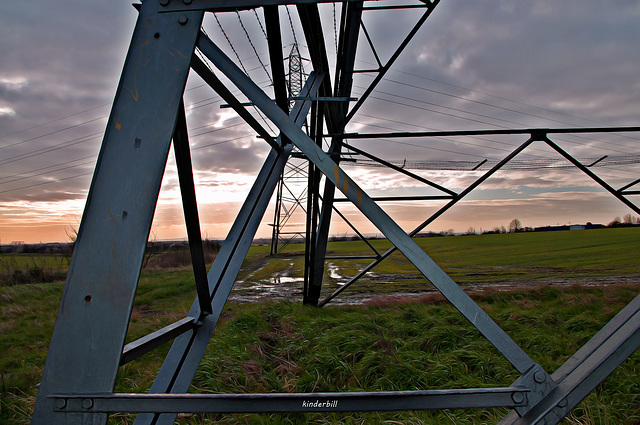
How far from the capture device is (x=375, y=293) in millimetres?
14984

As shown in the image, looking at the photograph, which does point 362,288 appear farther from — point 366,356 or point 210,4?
point 210,4

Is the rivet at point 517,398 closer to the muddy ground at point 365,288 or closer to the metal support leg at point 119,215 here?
the metal support leg at point 119,215

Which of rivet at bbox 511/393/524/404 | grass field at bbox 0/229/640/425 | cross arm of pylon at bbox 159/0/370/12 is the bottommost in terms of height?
grass field at bbox 0/229/640/425

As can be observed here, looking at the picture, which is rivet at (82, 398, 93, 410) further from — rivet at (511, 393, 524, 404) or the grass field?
the grass field

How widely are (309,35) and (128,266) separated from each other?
147 inches

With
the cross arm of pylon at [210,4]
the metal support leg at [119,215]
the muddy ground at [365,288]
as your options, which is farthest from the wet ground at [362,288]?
the cross arm of pylon at [210,4]

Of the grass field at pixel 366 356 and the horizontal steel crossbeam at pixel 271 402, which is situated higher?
the horizontal steel crossbeam at pixel 271 402

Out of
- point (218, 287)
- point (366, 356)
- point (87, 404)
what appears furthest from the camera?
point (366, 356)

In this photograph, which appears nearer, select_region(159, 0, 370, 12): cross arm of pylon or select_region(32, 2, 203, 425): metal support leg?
select_region(32, 2, 203, 425): metal support leg

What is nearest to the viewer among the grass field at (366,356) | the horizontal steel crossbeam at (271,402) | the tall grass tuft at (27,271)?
the horizontal steel crossbeam at (271,402)

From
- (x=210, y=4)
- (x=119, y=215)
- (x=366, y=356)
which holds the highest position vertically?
(x=210, y=4)

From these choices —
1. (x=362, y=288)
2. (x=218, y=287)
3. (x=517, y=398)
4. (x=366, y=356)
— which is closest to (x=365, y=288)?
(x=362, y=288)

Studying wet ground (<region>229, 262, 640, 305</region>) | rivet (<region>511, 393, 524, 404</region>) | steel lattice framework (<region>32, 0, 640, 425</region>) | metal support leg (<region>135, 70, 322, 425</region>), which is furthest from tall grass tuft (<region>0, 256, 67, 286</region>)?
rivet (<region>511, 393, 524, 404</region>)

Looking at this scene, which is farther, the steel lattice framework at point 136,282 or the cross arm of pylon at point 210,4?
the cross arm of pylon at point 210,4
